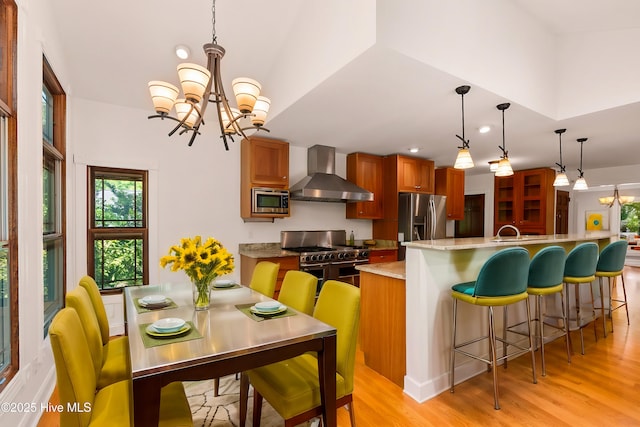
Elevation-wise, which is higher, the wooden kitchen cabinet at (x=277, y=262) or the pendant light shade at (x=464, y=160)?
the pendant light shade at (x=464, y=160)

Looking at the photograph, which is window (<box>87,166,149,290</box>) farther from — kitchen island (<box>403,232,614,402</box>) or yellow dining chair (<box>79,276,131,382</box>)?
kitchen island (<box>403,232,614,402</box>)

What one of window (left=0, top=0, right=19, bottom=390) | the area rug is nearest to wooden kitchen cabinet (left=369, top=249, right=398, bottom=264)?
the area rug

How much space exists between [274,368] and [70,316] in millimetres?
961

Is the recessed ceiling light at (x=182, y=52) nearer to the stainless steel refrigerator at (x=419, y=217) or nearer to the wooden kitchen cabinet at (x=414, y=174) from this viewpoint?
the wooden kitchen cabinet at (x=414, y=174)

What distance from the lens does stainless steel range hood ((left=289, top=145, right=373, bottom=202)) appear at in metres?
4.10

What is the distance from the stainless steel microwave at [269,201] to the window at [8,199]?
2382mm

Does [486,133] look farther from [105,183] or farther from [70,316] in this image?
[105,183]

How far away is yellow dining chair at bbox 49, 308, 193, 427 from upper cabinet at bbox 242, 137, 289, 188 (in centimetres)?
281

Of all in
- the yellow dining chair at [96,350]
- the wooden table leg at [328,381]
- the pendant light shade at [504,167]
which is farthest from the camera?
the pendant light shade at [504,167]

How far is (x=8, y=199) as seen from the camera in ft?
5.52

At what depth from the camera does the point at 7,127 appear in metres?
1.68

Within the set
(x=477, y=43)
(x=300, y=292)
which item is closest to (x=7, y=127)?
(x=300, y=292)

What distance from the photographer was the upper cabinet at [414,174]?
489 centimetres

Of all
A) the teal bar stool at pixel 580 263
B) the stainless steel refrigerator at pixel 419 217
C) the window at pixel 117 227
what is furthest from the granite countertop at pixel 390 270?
the window at pixel 117 227
